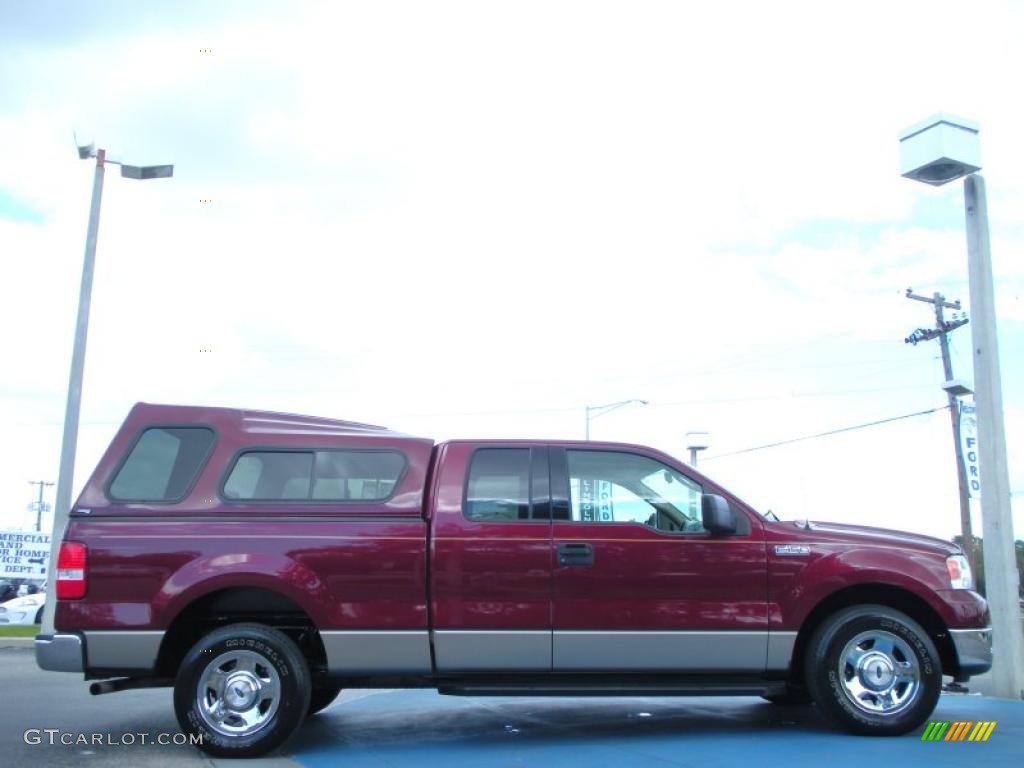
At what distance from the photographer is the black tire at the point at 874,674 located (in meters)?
6.48

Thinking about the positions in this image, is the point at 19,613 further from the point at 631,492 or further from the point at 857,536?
the point at 857,536

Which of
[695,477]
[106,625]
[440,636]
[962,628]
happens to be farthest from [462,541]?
[962,628]

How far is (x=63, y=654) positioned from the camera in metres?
6.13

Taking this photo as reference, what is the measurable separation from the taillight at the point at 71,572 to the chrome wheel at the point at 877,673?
475cm

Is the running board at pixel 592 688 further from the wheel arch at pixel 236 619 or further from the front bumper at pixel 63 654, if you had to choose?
the front bumper at pixel 63 654

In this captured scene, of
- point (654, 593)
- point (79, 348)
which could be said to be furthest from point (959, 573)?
point (79, 348)

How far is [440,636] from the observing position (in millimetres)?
6367

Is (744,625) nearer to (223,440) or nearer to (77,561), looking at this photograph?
(223,440)

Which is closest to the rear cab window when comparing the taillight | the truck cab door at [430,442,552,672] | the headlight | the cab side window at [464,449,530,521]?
the taillight

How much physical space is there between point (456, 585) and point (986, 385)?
5761 mm

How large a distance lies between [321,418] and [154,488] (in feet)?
3.95

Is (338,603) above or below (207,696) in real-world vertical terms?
above

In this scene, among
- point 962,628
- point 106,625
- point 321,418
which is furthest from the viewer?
point 321,418

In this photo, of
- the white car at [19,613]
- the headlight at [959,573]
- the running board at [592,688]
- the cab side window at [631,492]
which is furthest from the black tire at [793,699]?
the white car at [19,613]
